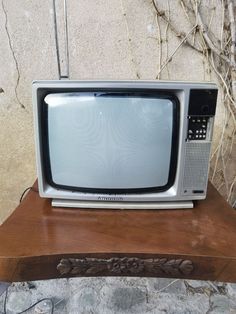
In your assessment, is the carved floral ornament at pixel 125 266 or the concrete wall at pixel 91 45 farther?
the concrete wall at pixel 91 45

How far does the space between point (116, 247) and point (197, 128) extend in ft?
1.24

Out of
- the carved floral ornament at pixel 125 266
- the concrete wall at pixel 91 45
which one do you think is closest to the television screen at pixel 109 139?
the carved floral ornament at pixel 125 266

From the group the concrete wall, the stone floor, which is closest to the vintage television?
the concrete wall

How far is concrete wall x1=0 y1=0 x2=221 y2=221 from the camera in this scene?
3.75ft

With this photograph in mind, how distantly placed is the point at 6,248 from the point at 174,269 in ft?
1.34

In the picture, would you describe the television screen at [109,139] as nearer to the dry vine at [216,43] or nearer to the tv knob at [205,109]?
the tv knob at [205,109]

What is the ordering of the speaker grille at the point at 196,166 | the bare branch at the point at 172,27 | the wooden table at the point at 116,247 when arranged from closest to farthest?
1. the wooden table at the point at 116,247
2. the speaker grille at the point at 196,166
3. the bare branch at the point at 172,27

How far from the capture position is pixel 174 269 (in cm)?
70

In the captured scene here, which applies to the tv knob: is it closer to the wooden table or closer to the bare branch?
the wooden table

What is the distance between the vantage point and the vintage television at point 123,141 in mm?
752

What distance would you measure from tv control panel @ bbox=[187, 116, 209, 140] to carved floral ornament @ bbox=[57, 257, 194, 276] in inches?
12.8

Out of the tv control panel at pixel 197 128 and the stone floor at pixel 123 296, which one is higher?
the tv control panel at pixel 197 128

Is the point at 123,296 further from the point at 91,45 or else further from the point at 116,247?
the point at 91,45

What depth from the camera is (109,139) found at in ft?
2.59
